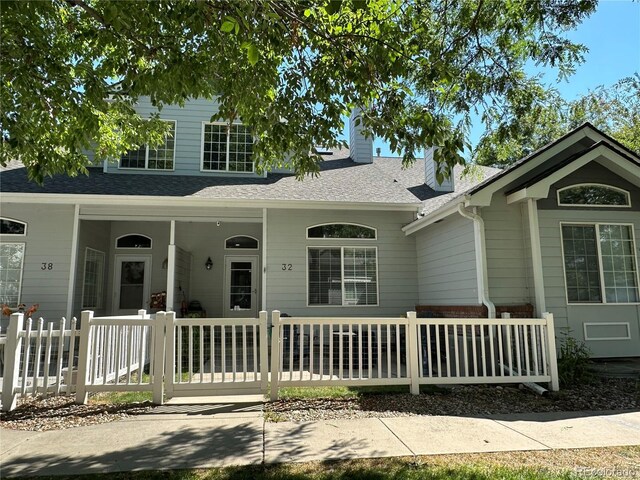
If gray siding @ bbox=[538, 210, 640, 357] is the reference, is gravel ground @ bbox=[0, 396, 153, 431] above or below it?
below

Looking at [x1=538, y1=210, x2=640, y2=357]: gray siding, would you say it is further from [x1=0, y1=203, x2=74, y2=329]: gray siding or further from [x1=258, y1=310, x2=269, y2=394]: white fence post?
[x1=0, y1=203, x2=74, y2=329]: gray siding

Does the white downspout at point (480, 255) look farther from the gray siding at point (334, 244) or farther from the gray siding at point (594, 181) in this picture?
the gray siding at point (334, 244)

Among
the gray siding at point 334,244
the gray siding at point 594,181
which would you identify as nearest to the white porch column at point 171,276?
the gray siding at point 334,244

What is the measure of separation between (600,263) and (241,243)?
9.47 metres

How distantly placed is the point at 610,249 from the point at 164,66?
833cm

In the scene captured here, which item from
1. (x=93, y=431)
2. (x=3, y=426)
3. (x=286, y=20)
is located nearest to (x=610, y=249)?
(x=286, y=20)

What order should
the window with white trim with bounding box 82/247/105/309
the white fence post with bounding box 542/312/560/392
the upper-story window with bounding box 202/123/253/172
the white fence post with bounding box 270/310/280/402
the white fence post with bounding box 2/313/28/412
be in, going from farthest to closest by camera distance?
the upper-story window with bounding box 202/123/253/172, the window with white trim with bounding box 82/247/105/309, the white fence post with bounding box 542/312/560/392, the white fence post with bounding box 270/310/280/402, the white fence post with bounding box 2/313/28/412

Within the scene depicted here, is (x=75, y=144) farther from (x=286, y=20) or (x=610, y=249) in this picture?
(x=610, y=249)

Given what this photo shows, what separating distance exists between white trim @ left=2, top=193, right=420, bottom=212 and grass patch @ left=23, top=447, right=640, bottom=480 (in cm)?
717

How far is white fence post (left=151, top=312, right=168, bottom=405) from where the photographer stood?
213 inches

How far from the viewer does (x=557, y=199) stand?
26.7ft

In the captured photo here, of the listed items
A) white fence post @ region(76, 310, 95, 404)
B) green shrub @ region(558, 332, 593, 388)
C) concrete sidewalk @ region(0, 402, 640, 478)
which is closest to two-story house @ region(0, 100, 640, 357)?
green shrub @ region(558, 332, 593, 388)

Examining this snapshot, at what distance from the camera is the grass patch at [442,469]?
335 centimetres

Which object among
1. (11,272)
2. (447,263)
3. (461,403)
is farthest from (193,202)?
(461,403)
